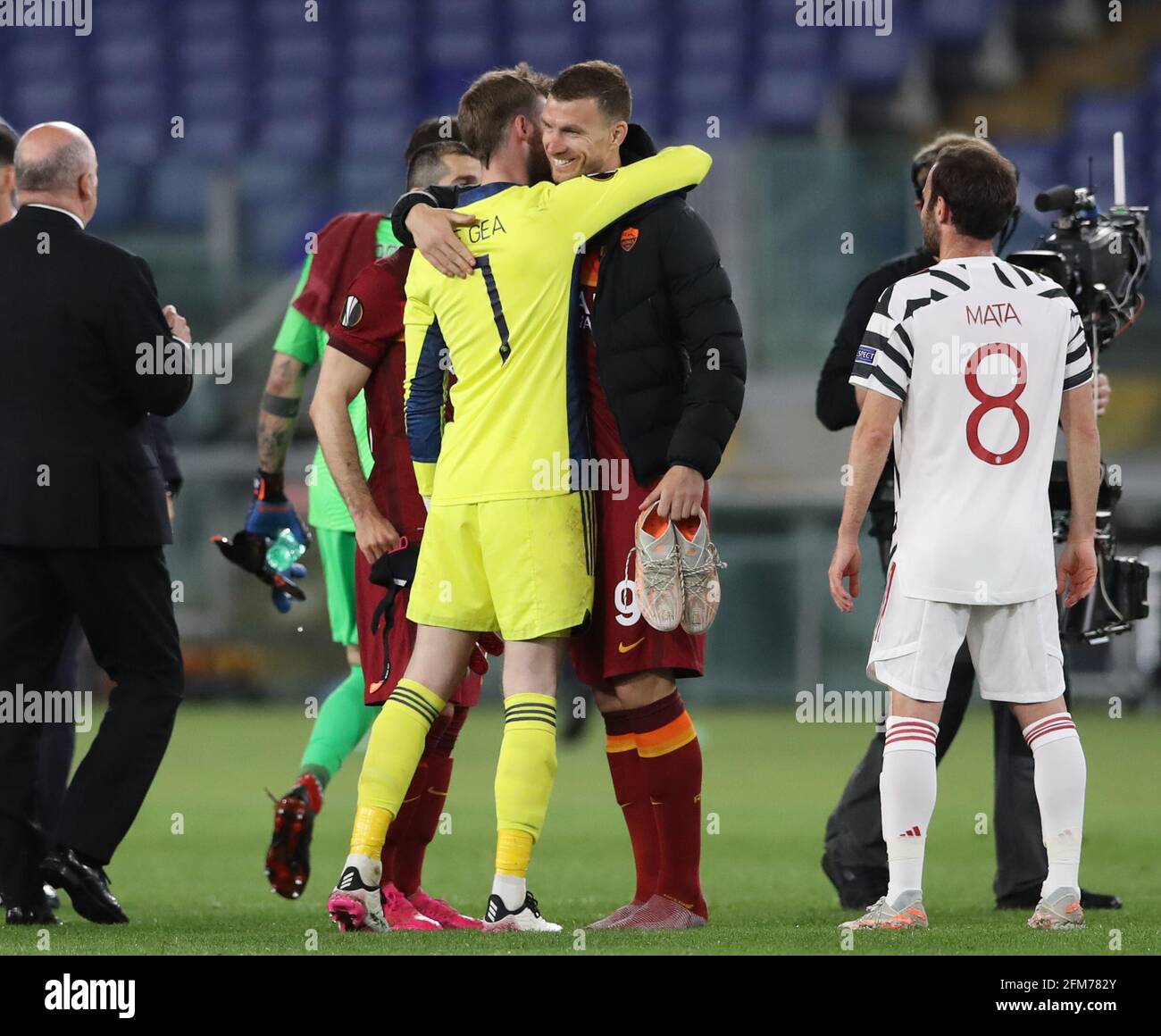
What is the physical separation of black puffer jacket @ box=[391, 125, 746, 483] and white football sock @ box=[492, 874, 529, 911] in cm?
92

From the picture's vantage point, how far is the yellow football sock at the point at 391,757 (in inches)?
158

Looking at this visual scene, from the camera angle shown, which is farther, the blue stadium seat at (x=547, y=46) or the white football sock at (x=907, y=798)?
the blue stadium seat at (x=547, y=46)

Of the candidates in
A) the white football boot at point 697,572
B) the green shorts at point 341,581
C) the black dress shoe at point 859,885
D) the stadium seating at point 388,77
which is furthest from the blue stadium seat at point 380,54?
the white football boot at point 697,572

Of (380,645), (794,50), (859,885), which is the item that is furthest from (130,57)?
(859,885)

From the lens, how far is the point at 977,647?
4.12 m

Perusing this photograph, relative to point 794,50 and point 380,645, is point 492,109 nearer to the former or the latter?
point 380,645

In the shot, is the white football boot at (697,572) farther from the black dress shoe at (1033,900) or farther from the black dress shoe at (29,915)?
the black dress shoe at (29,915)

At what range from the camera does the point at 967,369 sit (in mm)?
4004

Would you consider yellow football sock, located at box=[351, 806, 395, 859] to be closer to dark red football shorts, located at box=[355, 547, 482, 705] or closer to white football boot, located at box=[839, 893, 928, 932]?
dark red football shorts, located at box=[355, 547, 482, 705]

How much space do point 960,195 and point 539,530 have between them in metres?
1.18

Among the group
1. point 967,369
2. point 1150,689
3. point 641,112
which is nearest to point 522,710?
point 967,369

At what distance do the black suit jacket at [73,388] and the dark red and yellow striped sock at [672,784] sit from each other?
4.36 ft

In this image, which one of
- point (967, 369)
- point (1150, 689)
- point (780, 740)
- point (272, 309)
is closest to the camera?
point (967, 369)
